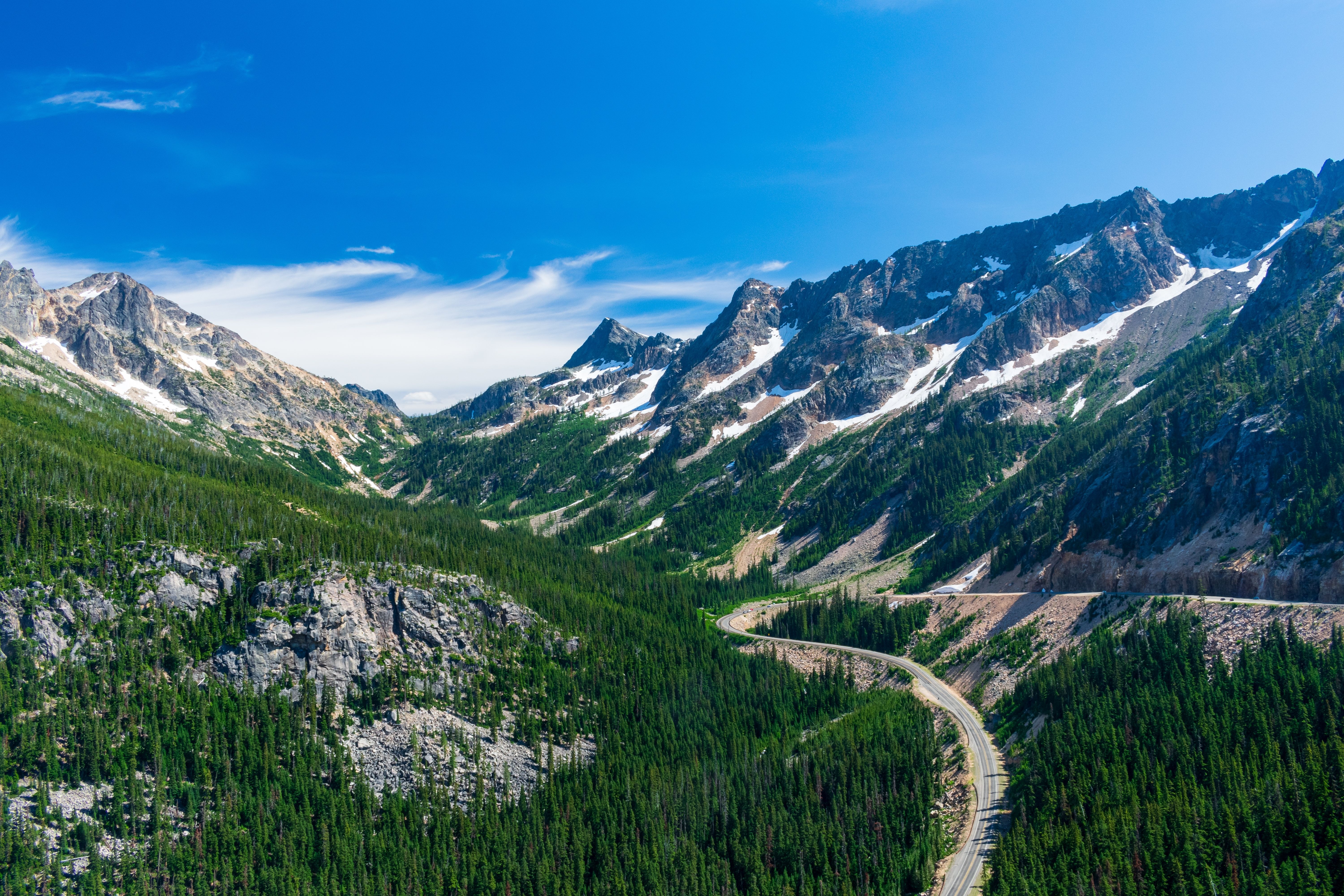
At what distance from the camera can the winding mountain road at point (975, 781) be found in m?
65.1

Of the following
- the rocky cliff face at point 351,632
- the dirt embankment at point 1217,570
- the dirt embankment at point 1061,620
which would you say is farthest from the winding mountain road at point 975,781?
the rocky cliff face at point 351,632

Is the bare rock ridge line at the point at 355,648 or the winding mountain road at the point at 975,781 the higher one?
the bare rock ridge line at the point at 355,648

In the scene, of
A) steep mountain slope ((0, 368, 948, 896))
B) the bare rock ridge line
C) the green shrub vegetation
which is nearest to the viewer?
the green shrub vegetation

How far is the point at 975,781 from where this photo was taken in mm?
79375

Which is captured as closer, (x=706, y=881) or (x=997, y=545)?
(x=706, y=881)

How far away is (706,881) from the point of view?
71.7m

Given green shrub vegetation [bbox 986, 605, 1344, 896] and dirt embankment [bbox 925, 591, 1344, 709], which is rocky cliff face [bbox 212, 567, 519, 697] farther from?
green shrub vegetation [bbox 986, 605, 1344, 896]

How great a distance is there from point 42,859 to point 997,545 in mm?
151066

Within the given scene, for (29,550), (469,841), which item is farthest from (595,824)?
(29,550)

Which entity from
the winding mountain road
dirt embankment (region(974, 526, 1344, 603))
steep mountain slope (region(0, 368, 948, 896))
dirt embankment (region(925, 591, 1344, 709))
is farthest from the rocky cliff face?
dirt embankment (region(974, 526, 1344, 603))

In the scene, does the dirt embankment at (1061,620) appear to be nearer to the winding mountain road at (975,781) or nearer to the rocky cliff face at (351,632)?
the winding mountain road at (975,781)

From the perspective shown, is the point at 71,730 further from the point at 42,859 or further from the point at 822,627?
the point at 822,627

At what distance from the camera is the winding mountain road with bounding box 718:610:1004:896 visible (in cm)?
6506

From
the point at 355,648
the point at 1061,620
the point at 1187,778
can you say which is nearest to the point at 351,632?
the point at 355,648
